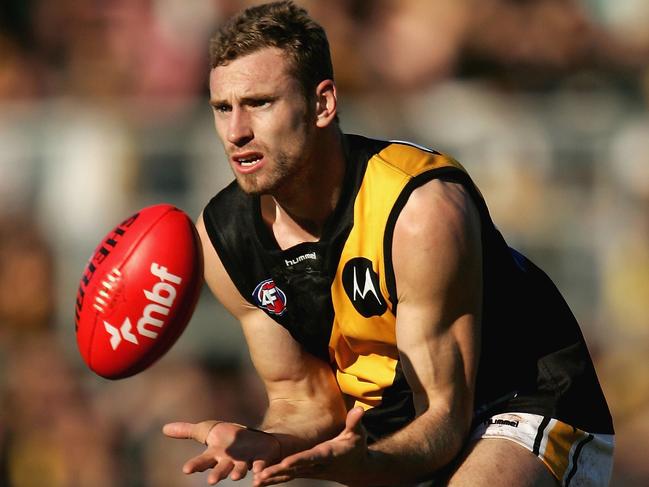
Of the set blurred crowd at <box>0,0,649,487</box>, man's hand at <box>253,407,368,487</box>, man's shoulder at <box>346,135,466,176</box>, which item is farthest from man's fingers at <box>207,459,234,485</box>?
blurred crowd at <box>0,0,649,487</box>

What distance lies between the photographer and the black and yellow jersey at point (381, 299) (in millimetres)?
4637

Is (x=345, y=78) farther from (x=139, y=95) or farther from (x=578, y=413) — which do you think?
(x=578, y=413)

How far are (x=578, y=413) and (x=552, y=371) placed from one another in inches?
7.5

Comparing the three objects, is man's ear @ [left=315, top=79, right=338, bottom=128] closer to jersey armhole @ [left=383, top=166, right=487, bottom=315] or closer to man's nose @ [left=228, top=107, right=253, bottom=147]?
man's nose @ [left=228, top=107, right=253, bottom=147]

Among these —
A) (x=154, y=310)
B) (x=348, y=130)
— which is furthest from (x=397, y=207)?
(x=348, y=130)

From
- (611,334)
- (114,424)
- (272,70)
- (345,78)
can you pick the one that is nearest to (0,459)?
(114,424)

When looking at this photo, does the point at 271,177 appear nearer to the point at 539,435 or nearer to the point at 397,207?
the point at 397,207

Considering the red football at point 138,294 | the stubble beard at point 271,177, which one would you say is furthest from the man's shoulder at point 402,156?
the red football at point 138,294

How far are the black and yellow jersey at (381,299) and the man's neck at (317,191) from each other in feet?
0.15

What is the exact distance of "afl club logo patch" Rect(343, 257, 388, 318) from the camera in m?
4.62

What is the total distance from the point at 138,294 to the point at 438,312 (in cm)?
110

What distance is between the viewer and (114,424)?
8289mm

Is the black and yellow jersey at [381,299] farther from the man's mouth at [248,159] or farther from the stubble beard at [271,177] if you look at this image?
the man's mouth at [248,159]

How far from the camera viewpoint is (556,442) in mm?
4711
